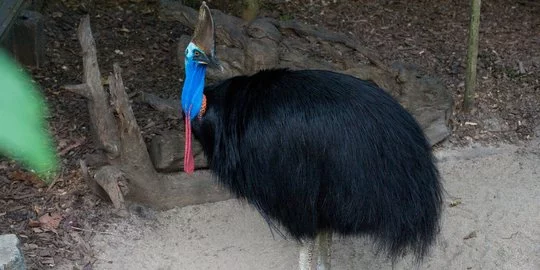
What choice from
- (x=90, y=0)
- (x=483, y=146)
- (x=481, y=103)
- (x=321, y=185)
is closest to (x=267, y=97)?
(x=321, y=185)

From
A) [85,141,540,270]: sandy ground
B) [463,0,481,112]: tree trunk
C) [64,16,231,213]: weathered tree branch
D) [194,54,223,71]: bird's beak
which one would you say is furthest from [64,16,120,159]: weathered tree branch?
[463,0,481,112]: tree trunk

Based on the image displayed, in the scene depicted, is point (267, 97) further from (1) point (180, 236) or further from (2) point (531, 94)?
(2) point (531, 94)

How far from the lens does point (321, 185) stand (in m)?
2.83

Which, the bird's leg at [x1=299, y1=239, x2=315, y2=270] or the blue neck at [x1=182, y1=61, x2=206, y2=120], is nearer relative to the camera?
the blue neck at [x1=182, y1=61, x2=206, y2=120]

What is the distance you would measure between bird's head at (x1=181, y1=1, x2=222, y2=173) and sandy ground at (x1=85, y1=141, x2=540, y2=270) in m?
0.84

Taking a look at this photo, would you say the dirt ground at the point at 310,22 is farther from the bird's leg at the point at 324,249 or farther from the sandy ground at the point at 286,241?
the bird's leg at the point at 324,249

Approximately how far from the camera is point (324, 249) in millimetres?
3168

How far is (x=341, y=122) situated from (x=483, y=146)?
1.67m

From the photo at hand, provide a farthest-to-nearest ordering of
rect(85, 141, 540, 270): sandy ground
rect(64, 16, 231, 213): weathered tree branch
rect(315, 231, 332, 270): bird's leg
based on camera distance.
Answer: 1. rect(64, 16, 231, 213): weathered tree branch
2. rect(85, 141, 540, 270): sandy ground
3. rect(315, 231, 332, 270): bird's leg

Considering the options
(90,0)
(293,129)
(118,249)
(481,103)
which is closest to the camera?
(293,129)

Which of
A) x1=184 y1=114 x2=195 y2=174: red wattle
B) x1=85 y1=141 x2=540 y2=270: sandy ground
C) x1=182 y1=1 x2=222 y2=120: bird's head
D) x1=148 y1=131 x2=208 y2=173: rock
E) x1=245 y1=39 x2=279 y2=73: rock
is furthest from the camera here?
x1=245 y1=39 x2=279 y2=73: rock

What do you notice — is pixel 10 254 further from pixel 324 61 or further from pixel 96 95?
pixel 324 61

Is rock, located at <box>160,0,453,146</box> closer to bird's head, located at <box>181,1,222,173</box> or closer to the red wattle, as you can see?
the red wattle

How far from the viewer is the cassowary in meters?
2.79
